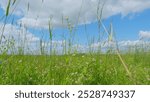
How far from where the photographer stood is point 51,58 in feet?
16.1

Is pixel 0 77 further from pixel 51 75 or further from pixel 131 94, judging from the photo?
pixel 131 94

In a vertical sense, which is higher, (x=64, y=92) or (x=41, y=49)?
(x=41, y=49)

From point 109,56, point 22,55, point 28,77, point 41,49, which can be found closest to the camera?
point 28,77

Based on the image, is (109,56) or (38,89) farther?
(109,56)

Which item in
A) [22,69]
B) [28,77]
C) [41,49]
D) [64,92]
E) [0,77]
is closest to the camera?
[64,92]

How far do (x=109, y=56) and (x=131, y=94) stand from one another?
272cm

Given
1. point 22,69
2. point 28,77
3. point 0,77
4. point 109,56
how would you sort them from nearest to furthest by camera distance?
point 0,77 → point 28,77 → point 22,69 → point 109,56

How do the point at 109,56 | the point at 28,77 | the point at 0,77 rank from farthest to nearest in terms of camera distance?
the point at 109,56
the point at 28,77
the point at 0,77

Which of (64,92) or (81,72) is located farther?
(81,72)

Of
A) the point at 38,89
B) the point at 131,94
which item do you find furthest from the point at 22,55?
the point at 131,94

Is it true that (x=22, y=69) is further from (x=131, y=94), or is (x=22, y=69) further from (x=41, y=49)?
(x=131, y=94)

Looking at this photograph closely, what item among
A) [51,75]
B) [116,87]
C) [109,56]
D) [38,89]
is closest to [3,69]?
[51,75]

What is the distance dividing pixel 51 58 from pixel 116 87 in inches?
83.8

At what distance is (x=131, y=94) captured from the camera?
9.20 feet
